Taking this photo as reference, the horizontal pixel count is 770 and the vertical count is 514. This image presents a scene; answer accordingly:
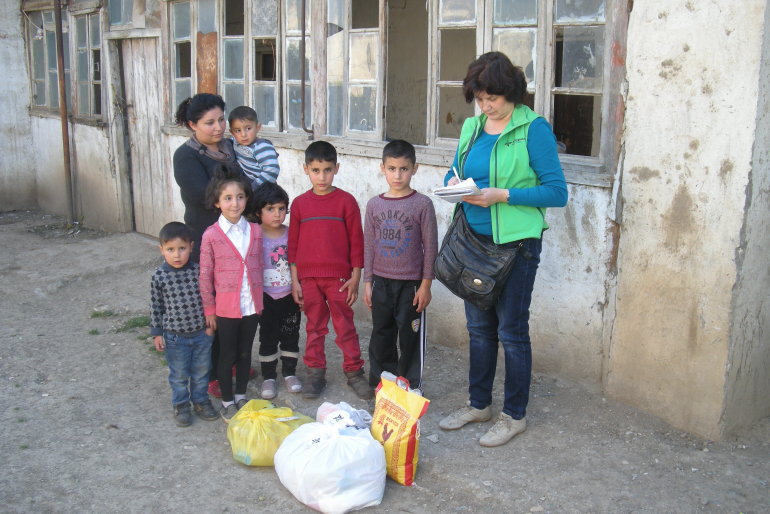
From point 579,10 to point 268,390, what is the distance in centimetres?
289

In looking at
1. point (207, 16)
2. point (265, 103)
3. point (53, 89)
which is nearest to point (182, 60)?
point (207, 16)

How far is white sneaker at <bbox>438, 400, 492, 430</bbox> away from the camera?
3.41m

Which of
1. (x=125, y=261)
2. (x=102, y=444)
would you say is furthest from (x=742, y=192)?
(x=125, y=261)

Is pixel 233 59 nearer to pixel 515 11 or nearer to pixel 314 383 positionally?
pixel 515 11

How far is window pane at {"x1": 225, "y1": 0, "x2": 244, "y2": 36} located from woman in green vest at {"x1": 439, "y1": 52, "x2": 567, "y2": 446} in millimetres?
4062

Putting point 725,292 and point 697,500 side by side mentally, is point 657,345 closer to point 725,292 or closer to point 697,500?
point 725,292

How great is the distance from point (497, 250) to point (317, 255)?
1.13 metres

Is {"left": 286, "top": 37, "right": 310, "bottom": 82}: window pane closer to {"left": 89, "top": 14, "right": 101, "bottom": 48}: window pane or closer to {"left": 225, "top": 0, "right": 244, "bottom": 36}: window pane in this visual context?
{"left": 225, "top": 0, "right": 244, "bottom": 36}: window pane

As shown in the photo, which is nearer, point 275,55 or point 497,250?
point 497,250

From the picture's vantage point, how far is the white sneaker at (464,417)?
3412 mm

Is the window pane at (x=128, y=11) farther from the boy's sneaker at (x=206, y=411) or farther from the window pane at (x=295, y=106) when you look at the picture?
the boy's sneaker at (x=206, y=411)

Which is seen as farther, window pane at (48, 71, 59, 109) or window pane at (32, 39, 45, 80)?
window pane at (32, 39, 45, 80)

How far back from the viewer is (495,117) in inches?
119

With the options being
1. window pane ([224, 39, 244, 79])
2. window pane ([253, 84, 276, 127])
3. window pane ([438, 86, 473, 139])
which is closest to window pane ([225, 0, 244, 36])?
window pane ([224, 39, 244, 79])
